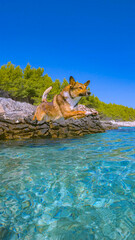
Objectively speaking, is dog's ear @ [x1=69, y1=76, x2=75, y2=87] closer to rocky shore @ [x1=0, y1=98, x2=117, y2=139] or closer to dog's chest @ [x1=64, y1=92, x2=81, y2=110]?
dog's chest @ [x1=64, y1=92, x2=81, y2=110]

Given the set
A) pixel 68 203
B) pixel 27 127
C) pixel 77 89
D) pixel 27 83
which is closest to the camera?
pixel 68 203

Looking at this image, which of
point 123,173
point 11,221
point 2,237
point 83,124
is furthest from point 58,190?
point 83,124

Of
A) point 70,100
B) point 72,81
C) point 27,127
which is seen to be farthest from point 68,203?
point 27,127

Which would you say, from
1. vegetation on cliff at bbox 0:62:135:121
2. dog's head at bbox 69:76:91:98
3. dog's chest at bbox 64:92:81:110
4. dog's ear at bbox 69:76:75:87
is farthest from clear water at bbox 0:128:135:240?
vegetation on cliff at bbox 0:62:135:121

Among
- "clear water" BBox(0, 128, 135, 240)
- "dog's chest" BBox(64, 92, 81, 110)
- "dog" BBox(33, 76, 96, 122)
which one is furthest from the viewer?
"dog's chest" BBox(64, 92, 81, 110)

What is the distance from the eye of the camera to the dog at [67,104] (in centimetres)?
479

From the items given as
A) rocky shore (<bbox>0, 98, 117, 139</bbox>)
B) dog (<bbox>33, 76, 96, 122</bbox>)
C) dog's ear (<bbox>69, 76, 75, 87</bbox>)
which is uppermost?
dog's ear (<bbox>69, 76, 75, 87</bbox>)

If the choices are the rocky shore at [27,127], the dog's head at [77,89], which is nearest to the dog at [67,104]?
the dog's head at [77,89]

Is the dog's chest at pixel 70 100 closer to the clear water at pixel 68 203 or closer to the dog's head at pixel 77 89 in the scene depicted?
the dog's head at pixel 77 89

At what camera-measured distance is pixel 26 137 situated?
690 inches

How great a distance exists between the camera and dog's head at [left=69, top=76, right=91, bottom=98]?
4683 millimetres

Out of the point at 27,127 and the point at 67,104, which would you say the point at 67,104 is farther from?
the point at 27,127

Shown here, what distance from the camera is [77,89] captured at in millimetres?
4785

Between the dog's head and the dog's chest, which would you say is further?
the dog's chest
